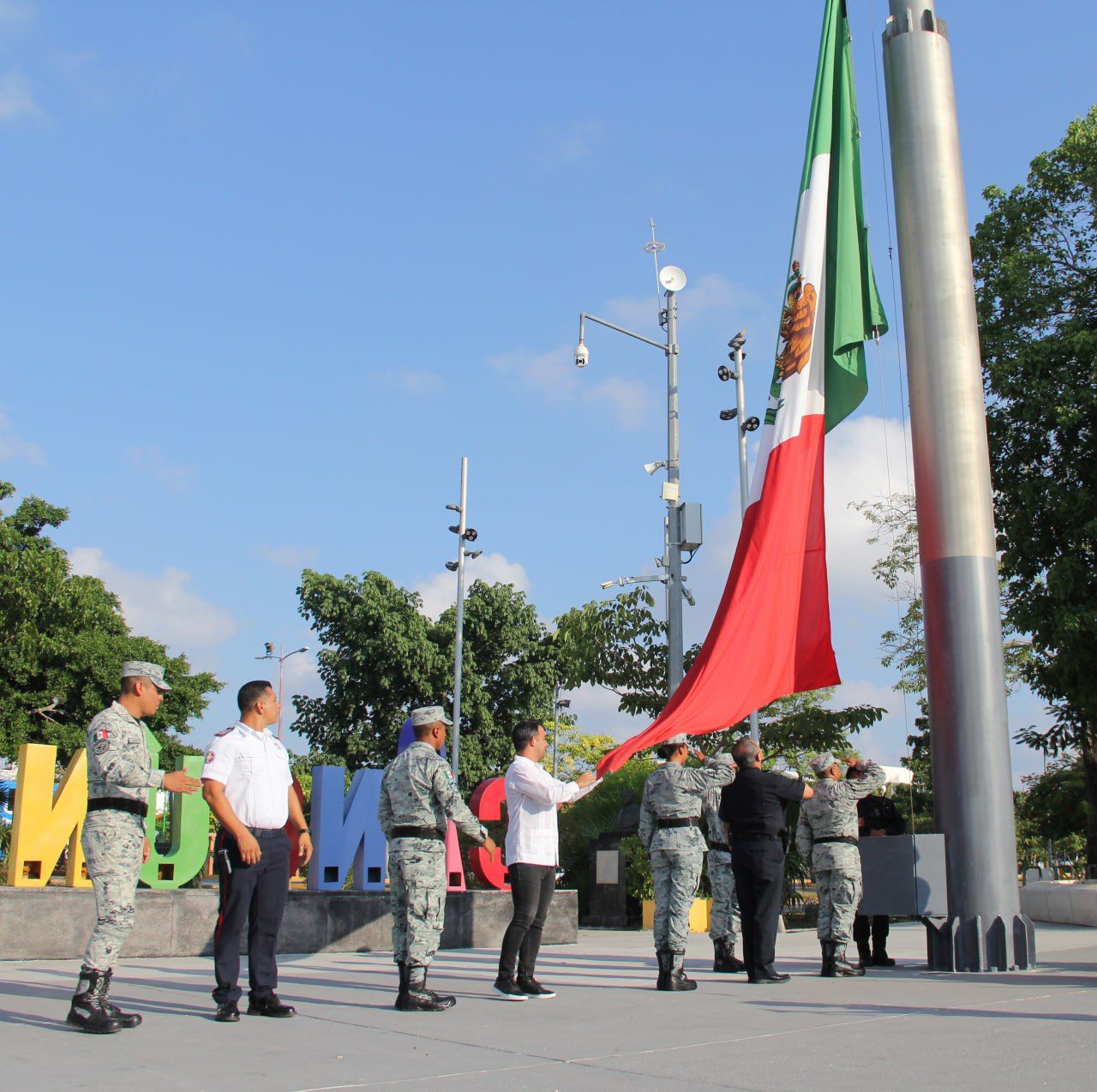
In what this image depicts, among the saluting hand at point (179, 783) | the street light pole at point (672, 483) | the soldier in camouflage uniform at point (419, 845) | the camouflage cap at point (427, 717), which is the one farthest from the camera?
the street light pole at point (672, 483)

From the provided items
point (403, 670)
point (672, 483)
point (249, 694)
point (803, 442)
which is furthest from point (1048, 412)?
point (403, 670)

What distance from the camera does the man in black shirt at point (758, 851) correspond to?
8.61 meters

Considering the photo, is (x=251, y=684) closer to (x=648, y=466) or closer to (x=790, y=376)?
(x=790, y=376)

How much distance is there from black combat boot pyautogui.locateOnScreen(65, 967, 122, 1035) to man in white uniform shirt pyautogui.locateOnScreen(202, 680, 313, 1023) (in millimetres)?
651

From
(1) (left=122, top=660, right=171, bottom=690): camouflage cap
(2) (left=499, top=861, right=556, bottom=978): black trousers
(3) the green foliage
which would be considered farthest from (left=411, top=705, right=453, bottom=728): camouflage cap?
(3) the green foliage

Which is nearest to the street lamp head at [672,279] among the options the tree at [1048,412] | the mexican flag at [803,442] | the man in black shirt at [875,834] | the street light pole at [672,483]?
the street light pole at [672,483]

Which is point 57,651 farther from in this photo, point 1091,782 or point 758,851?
point 758,851

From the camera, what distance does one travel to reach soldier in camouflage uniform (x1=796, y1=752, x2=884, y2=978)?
920 centimetres

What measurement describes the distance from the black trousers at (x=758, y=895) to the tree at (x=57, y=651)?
2476 cm

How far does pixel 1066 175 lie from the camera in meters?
22.2

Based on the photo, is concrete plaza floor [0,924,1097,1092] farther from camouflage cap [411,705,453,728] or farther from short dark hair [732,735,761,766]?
camouflage cap [411,705,453,728]

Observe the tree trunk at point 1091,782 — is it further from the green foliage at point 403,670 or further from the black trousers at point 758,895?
the green foliage at point 403,670

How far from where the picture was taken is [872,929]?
405 inches

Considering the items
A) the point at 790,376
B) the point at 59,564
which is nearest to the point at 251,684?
the point at 790,376
